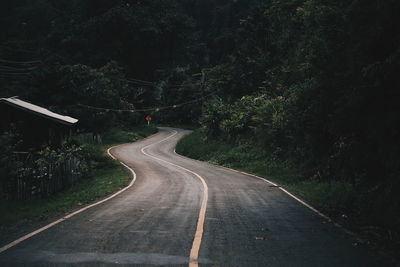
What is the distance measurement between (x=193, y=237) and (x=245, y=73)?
126 ft

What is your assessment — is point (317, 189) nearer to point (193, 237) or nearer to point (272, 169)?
point (272, 169)

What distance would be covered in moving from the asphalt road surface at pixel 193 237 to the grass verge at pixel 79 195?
1.48m

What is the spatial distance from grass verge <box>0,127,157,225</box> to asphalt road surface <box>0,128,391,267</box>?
1483 mm

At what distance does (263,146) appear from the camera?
100ft

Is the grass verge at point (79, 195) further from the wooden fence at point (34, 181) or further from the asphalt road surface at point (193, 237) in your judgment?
the asphalt road surface at point (193, 237)

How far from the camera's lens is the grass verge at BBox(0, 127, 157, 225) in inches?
479

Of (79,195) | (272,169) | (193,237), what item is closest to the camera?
(193,237)

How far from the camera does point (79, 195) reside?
54.0ft

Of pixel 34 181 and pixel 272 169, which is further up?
pixel 272 169

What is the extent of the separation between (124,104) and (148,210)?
169 feet

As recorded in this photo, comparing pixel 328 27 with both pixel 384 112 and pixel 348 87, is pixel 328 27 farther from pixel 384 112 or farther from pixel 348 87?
pixel 384 112

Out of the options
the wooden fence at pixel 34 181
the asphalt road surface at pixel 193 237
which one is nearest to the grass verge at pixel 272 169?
the asphalt road surface at pixel 193 237

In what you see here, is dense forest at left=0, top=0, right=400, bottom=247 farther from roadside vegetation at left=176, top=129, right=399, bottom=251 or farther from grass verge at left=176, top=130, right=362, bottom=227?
grass verge at left=176, top=130, right=362, bottom=227

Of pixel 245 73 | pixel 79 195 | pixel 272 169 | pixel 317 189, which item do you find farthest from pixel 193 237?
pixel 245 73
